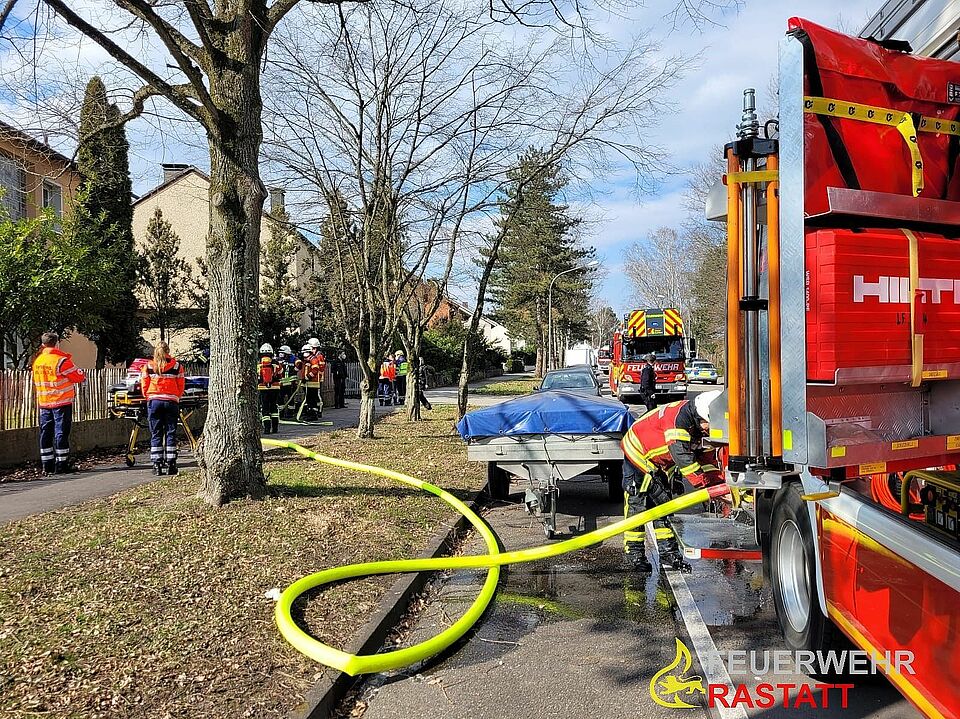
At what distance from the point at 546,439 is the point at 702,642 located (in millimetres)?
3511

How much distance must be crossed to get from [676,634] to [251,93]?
6237 millimetres

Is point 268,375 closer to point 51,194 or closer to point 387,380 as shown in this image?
point 51,194

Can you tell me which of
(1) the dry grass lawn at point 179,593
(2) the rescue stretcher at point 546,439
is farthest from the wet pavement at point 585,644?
(2) the rescue stretcher at point 546,439

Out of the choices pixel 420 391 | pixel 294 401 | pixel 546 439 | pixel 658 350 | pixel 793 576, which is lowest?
→ pixel 793 576

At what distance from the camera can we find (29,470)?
10.6 meters

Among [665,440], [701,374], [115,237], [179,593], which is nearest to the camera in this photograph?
[179,593]

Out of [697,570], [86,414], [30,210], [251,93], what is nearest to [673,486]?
[697,570]

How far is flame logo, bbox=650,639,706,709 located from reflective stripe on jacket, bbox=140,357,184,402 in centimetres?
782

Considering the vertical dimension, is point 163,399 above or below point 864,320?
below

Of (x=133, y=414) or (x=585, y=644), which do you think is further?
(x=133, y=414)

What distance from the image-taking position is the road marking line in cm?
396

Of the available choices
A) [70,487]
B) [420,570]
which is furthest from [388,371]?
[420,570]

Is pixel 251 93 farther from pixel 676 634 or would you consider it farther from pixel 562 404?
pixel 676 634

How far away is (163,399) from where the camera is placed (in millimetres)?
10203
